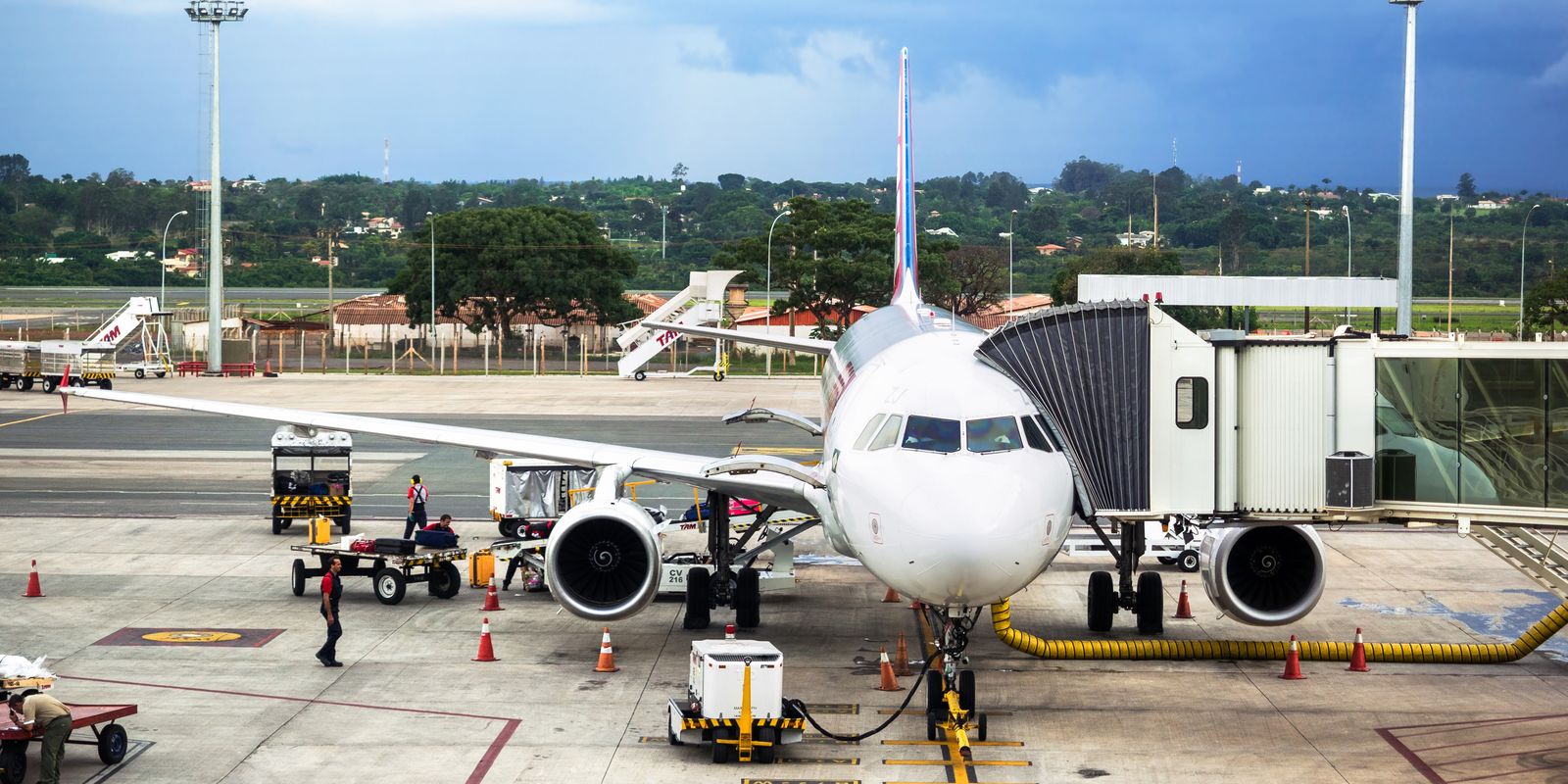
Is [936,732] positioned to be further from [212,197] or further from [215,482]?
[212,197]

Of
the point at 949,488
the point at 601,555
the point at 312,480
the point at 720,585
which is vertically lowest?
the point at 720,585

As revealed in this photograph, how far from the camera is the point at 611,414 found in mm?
62750

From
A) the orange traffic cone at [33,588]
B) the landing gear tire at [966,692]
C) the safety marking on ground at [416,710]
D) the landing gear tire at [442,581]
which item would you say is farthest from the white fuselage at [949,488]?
the orange traffic cone at [33,588]

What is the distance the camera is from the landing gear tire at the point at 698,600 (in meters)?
25.4

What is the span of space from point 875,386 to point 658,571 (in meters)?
4.29

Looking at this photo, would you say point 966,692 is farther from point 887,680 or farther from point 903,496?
point 903,496

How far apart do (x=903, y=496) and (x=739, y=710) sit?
10.3 feet

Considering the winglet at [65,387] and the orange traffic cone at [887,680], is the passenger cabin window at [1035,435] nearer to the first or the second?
the orange traffic cone at [887,680]

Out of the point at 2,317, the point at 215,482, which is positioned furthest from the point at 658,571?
the point at 2,317

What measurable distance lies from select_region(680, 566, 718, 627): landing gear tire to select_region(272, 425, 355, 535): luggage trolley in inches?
488

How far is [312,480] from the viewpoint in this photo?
3619 centimetres

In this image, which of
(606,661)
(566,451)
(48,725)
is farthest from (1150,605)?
(48,725)

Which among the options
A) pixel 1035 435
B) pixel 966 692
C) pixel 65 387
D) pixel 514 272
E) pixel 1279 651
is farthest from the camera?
pixel 514 272

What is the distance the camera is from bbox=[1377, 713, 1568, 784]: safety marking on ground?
59.2 ft
